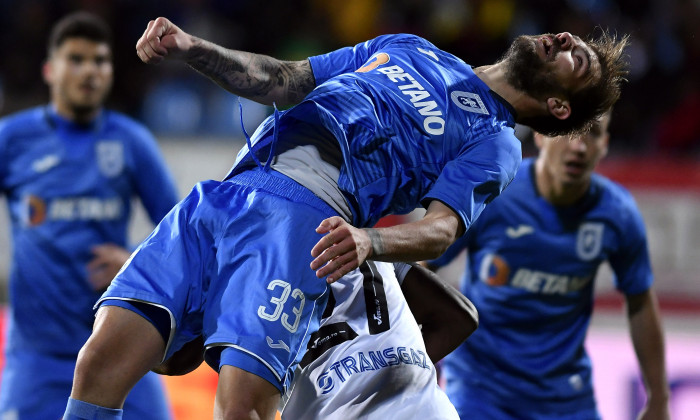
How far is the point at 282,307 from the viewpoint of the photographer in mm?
2959

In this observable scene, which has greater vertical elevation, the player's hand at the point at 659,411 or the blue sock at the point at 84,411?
the player's hand at the point at 659,411

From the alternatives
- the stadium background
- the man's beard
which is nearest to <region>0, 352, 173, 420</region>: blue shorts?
the man's beard

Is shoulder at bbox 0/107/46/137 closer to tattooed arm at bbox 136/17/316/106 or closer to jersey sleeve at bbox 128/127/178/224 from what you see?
jersey sleeve at bbox 128/127/178/224

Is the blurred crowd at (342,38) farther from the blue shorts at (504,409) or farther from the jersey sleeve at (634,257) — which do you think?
the blue shorts at (504,409)

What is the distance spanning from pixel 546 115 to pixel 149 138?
100 inches

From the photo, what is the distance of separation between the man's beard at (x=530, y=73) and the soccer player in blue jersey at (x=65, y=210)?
2.26 meters

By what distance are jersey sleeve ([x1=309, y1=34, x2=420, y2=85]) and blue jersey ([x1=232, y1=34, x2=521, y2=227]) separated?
0.59 feet

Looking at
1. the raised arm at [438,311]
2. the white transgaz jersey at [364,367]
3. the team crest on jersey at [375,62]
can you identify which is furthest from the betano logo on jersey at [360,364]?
the team crest on jersey at [375,62]

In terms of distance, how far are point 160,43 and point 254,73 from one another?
419mm

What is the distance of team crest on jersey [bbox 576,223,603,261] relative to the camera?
4.61 metres

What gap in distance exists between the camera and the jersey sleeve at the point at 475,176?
122 inches

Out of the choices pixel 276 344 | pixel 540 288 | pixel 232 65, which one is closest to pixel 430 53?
pixel 232 65

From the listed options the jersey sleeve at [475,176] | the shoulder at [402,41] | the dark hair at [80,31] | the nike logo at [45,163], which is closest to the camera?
the jersey sleeve at [475,176]

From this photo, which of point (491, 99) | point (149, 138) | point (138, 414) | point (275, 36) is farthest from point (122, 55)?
point (491, 99)
